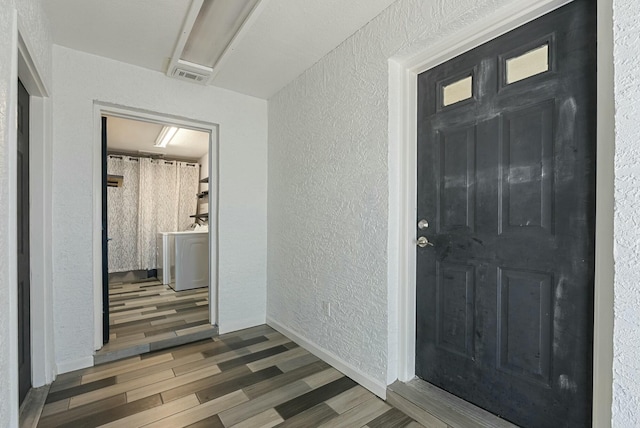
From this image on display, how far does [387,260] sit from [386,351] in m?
0.54

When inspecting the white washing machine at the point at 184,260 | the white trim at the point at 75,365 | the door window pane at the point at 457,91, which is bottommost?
the white trim at the point at 75,365

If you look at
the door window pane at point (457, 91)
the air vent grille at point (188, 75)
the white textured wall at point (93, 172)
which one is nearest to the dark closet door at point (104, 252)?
the white textured wall at point (93, 172)

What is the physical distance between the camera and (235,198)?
2.83 metres

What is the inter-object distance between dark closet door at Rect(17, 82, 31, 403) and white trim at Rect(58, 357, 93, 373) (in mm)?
274

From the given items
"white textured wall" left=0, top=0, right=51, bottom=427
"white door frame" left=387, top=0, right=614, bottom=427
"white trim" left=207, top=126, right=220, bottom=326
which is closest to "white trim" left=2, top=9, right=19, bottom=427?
"white textured wall" left=0, top=0, right=51, bottom=427

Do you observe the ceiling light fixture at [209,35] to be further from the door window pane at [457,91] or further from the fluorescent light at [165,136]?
the fluorescent light at [165,136]

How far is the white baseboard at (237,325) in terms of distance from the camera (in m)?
2.75

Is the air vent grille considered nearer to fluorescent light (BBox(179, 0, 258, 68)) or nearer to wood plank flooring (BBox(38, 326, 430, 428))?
fluorescent light (BBox(179, 0, 258, 68))

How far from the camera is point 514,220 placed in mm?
1352

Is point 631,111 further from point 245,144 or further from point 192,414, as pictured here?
point 245,144

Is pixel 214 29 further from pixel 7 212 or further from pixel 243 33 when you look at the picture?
pixel 7 212

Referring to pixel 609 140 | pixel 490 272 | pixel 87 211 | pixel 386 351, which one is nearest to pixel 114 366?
pixel 87 211

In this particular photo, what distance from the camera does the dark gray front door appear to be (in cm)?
118

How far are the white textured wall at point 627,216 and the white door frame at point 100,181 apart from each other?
2649 millimetres
